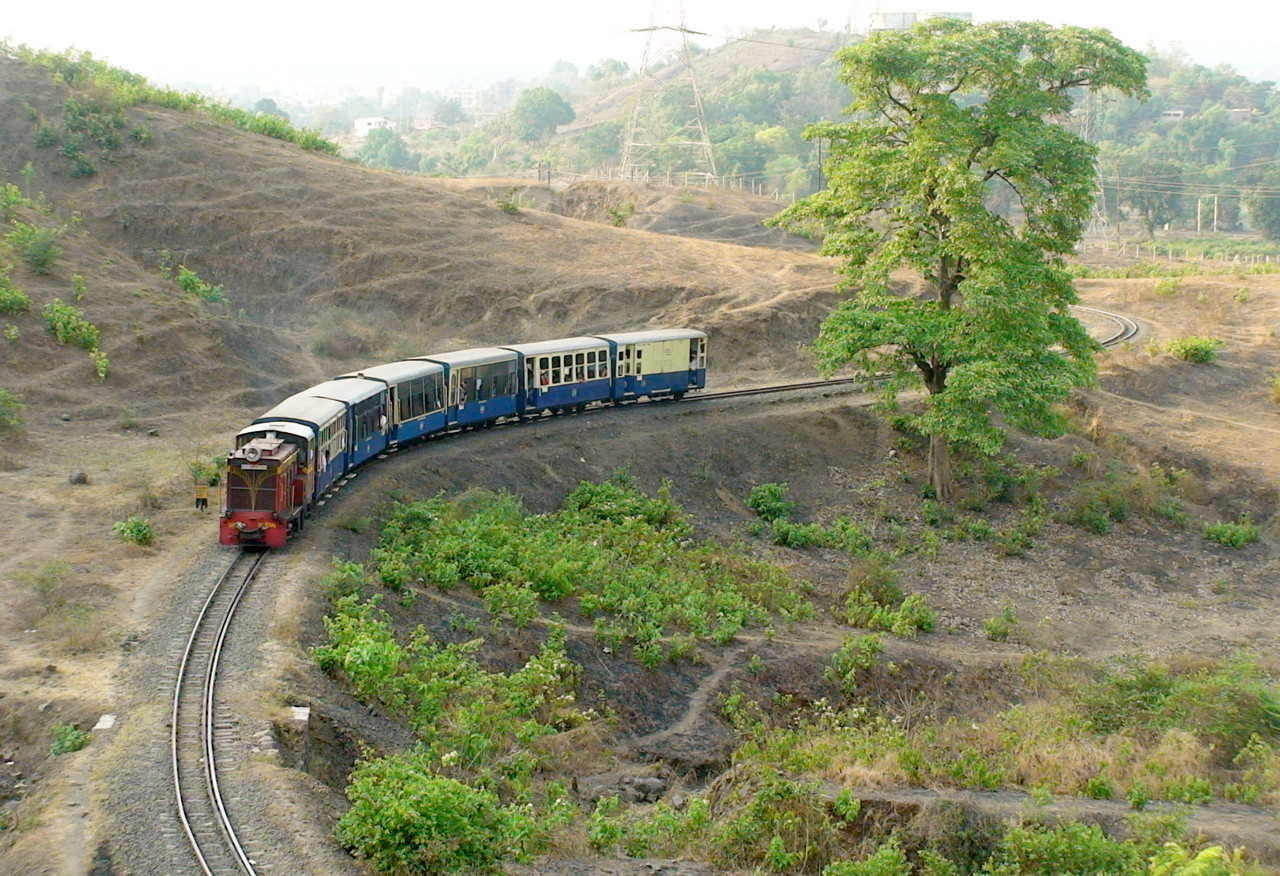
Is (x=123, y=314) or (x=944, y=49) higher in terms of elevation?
(x=944, y=49)

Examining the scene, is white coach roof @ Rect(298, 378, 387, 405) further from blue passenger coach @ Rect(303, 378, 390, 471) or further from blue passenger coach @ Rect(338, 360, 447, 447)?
blue passenger coach @ Rect(338, 360, 447, 447)

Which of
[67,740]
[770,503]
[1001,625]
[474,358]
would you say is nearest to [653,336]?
[474,358]

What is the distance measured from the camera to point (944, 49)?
115 ft

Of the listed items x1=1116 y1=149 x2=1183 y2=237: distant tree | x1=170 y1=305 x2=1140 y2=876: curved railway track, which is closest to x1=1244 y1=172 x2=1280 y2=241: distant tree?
x1=1116 y1=149 x2=1183 y2=237: distant tree

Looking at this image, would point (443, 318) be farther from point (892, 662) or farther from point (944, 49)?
point (892, 662)

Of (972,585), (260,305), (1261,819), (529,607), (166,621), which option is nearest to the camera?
(1261,819)

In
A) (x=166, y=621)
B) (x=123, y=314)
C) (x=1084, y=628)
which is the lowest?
(x=1084, y=628)

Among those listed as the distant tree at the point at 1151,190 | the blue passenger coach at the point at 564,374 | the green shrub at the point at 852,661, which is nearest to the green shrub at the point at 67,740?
the green shrub at the point at 852,661

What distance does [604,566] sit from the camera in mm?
29281

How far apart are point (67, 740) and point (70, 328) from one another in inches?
1136

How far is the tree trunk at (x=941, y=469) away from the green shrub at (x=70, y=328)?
3014 centimetres

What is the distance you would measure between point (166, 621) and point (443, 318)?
1310 inches

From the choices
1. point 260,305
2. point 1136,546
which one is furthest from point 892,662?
point 260,305

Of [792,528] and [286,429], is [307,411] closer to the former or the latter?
[286,429]
